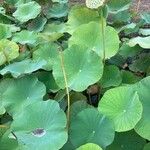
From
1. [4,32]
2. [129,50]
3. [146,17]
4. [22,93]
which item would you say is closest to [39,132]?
[22,93]

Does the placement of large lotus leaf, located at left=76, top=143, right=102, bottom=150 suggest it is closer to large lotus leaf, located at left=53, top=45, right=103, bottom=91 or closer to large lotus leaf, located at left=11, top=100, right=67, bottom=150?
large lotus leaf, located at left=11, top=100, right=67, bottom=150

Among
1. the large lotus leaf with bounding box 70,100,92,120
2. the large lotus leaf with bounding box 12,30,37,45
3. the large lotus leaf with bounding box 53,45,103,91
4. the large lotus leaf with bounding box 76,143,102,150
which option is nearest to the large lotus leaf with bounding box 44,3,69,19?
the large lotus leaf with bounding box 12,30,37,45

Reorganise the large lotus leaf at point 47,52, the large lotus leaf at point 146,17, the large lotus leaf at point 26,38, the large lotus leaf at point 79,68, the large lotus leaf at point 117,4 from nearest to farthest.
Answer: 1. the large lotus leaf at point 79,68
2. the large lotus leaf at point 47,52
3. the large lotus leaf at point 26,38
4. the large lotus leaf at point 146,17
5. the large lotus leaf at point 117,4

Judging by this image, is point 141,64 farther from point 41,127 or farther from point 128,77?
point 41,127

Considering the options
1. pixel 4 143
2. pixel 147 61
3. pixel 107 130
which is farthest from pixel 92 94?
pixel 4 143

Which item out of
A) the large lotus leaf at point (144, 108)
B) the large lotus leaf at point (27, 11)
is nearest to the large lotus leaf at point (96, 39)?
the large lotus leaf at point (144, 108)

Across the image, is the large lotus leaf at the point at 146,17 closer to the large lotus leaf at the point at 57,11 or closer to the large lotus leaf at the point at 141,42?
the large lotus leaf at the point at 141,42

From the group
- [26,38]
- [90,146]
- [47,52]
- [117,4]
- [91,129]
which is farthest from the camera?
[117,4]
